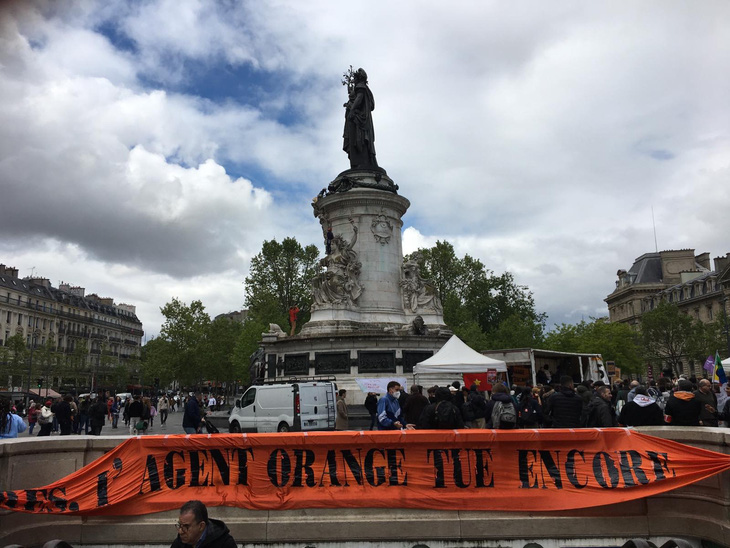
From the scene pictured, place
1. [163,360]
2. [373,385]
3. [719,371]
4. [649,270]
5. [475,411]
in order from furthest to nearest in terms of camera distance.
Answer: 1. [649,270]
2. [163,360]
3. [719,371]
4. [373,385]
5. [475,411]

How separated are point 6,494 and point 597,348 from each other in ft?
209

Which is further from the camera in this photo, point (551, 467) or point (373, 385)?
point (373, 385)

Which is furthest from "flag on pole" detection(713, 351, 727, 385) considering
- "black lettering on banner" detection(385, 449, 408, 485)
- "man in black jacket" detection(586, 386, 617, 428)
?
"black lettering on banner" detection(385, 449, 408, 485)

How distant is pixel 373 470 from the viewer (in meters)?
7.65

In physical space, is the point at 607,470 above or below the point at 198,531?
below

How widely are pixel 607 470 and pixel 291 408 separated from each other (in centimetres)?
1080

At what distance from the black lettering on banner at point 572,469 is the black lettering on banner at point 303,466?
352cm

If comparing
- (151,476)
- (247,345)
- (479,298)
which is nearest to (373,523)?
(151,476)

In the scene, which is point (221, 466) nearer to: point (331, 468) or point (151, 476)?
point (151, 476)

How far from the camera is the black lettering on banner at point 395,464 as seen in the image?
7602 mm

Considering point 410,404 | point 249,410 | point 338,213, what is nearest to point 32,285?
point 338,213

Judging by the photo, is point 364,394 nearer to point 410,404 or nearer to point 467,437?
point 410,404

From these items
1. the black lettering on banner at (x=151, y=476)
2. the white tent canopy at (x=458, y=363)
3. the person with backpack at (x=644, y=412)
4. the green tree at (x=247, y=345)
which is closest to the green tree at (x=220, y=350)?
the green tree at (x=247, y=345)

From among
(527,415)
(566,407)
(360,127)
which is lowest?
(527,415)
